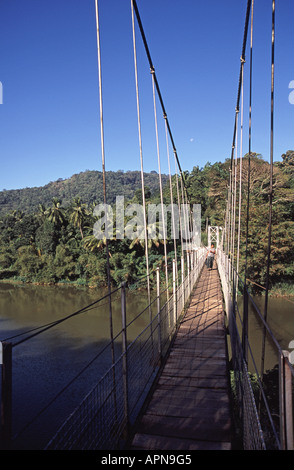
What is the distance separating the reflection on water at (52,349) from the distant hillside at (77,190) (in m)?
31.4

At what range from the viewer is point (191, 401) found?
87.8 inches

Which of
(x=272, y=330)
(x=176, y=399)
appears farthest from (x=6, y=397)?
(x=272, y=330)

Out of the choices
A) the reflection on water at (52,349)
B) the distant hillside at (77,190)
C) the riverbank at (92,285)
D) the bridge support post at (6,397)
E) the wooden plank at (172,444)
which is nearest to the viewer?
the bridge support post at (6,397)

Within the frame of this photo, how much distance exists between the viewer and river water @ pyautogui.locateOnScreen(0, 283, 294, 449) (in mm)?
6871

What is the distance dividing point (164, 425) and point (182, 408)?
228 millimetres

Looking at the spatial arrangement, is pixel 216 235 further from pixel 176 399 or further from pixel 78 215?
pixel 176 399

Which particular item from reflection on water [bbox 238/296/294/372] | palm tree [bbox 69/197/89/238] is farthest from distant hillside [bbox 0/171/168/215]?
reflection on water [bbox 238/296/294/372]

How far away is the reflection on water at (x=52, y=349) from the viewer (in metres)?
6.86

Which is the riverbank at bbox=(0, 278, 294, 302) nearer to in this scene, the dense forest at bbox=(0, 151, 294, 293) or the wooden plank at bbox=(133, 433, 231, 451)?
the dense forest at bbox=(0, 151, 294, 293)

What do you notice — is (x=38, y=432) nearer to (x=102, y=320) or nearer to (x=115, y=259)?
(x=102, y=320)

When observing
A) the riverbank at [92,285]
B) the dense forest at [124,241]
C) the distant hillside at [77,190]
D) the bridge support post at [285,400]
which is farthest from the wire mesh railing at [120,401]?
the distant hillside at [77,190]

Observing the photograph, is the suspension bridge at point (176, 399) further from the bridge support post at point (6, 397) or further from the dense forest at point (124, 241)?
the dense forest at point (124, 241)

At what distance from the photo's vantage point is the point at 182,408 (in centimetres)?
215
